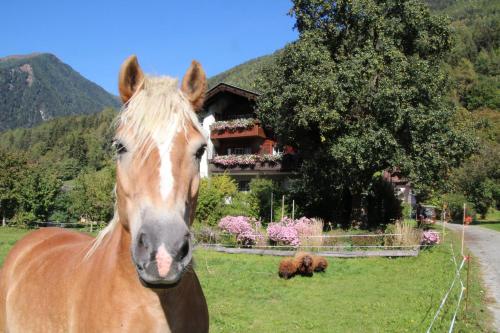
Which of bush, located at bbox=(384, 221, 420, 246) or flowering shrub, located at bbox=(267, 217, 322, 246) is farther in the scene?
flowering shrub, located at bbox=(267, 217, 322, 246)

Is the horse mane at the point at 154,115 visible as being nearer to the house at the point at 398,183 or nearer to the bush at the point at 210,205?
the house at the point at 398,183

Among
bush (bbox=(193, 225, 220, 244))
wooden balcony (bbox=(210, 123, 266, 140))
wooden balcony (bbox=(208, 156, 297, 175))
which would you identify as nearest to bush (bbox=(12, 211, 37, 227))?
wooden balcony (bbox=(208, 156, 297, 175))

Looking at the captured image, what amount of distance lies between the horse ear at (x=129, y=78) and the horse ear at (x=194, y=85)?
24 cm

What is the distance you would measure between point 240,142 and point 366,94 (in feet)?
49.9

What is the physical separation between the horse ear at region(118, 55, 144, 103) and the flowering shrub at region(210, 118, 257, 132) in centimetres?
2854

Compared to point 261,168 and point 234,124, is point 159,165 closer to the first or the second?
point 261,168

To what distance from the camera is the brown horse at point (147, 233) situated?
1568mm

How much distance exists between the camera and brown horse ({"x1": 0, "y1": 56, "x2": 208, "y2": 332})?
61.7 inches

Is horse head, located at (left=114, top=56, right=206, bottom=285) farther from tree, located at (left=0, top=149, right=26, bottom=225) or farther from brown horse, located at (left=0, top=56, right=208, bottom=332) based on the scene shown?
tree, located at (left=0, top=149, right=26, bottom=225)

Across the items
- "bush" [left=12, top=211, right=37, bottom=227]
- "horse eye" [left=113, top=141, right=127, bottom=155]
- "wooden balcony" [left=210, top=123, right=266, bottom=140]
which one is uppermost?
"wooden balcony" [left=210, top=123, right=266, bottom=140]

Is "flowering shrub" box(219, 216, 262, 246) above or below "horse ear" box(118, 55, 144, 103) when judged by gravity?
below

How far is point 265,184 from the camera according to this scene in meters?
26.7

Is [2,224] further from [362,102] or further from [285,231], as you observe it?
[362,102]

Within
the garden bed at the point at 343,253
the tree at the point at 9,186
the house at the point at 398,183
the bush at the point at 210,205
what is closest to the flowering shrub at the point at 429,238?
the garden bed at the point at 343,253
